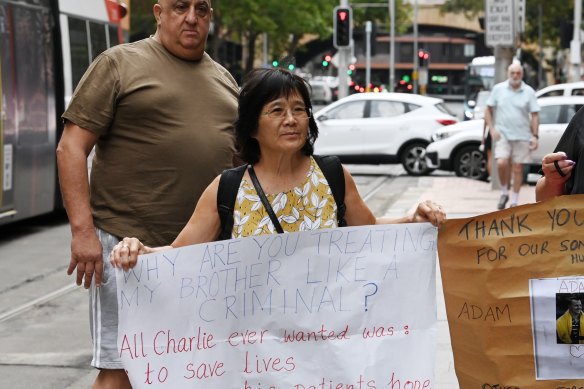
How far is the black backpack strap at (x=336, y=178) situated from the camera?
420 centimetres

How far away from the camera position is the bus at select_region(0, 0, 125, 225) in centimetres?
1272

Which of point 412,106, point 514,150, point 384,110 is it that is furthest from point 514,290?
point 412,106

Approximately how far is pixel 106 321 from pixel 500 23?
15156 millimetres

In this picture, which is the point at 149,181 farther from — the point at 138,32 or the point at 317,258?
the point at 138,32


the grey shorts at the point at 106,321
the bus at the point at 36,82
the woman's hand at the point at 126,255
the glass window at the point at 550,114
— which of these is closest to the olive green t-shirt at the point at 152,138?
the grey shorts at the point at 106,321

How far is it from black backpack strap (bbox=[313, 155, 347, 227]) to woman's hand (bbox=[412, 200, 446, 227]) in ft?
0.79

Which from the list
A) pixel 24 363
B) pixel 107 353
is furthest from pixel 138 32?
pixel 107 353

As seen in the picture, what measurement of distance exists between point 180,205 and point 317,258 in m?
0.80

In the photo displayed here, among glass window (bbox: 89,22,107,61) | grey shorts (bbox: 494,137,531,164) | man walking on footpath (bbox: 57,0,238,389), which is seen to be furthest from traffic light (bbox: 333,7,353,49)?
man walking on footpath (bbox: 57,0,238,389)

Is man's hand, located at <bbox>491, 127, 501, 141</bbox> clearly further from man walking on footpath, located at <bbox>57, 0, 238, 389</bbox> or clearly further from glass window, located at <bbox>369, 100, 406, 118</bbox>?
man walking on footpath, located at <bbox>57, 0, 238, 389</bbox>

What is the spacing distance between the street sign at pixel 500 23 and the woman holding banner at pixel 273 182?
15042 mm

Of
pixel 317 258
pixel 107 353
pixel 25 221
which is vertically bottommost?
pixel 25 221

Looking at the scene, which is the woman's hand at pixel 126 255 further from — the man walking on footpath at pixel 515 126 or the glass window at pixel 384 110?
the glass window at pixel 384 110

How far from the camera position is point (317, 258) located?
4.08m
